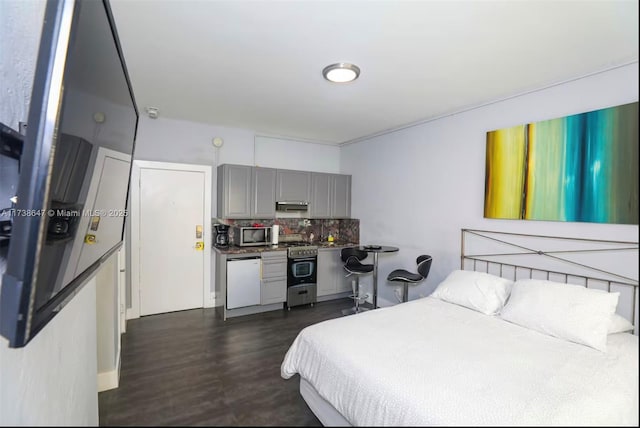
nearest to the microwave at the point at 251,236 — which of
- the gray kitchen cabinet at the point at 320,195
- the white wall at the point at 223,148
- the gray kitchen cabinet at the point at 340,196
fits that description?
the gray kitchen cabinet at the point at 320,195

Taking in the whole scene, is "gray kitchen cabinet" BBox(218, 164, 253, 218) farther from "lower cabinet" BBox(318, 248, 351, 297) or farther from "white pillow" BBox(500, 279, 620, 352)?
"white pillow" BBox(500, 279, 620, 352)

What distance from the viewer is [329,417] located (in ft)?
1.36

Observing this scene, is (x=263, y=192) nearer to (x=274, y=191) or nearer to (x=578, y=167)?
(x=274, y=191)

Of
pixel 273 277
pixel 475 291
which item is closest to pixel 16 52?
pixel 475 291

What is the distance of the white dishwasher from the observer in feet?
11.5

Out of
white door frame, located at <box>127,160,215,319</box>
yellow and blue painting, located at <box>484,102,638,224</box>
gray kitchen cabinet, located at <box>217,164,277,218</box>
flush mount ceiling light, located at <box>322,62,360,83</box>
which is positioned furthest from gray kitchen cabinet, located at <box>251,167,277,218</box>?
yellow and blue painting, located at <box>484,102,638,224</box>

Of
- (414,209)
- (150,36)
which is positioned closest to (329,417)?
(150,36)

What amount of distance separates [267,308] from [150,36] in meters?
2.97

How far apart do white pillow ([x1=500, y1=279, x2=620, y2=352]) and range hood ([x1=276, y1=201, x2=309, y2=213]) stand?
373 centimetres

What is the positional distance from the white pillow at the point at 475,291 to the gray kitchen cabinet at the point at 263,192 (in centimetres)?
264

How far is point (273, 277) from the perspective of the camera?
3.68 meters

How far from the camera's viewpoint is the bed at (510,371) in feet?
1.09

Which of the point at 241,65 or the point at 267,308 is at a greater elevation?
the point at 241,65

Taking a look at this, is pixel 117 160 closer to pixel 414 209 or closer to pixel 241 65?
pixel 241 65
